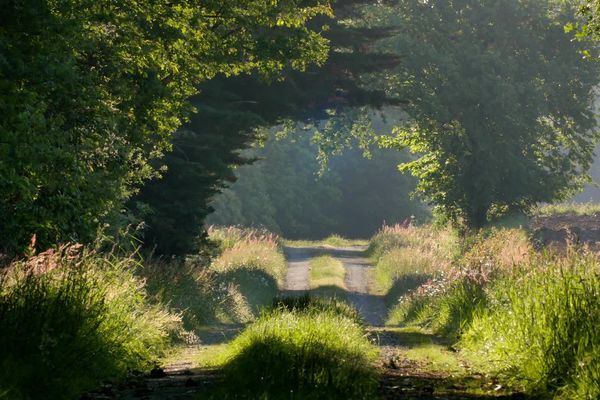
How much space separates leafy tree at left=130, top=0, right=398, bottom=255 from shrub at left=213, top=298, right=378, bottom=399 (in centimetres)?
1017

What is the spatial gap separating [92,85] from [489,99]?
26.8 metres

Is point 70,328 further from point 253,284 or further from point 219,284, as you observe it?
point 253,284

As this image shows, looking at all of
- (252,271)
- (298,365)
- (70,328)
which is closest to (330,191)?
(252,271)

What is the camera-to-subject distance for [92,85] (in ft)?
50.5

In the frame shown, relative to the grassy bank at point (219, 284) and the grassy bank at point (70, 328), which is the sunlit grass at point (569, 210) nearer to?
the grassy bank at point (219, 284)

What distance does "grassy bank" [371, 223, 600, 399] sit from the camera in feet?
32.1

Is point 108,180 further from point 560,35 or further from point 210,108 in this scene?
point 560,35

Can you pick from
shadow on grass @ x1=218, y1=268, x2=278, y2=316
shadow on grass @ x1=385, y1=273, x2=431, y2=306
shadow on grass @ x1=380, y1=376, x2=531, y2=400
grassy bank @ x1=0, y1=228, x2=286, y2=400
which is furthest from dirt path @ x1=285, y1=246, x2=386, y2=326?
shadow on grass @ x1=380, y1=376, x2=531, y2=400

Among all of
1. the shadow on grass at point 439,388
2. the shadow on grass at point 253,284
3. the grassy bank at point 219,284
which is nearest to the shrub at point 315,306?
the grassy bank at point 219,284

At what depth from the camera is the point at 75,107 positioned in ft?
50.0

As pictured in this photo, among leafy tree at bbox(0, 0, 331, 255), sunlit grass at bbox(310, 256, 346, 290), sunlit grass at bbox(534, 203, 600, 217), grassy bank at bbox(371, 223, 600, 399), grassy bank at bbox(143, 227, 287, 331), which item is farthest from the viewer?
sunlit grass at bbox(534, 203, 600, 217)

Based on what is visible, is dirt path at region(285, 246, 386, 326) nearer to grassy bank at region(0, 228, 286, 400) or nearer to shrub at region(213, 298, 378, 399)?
grassy bank at region(0, 228, 286, 400)

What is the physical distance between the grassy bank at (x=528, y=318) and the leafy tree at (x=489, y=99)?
1859 cm

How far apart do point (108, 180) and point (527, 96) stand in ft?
90.9
